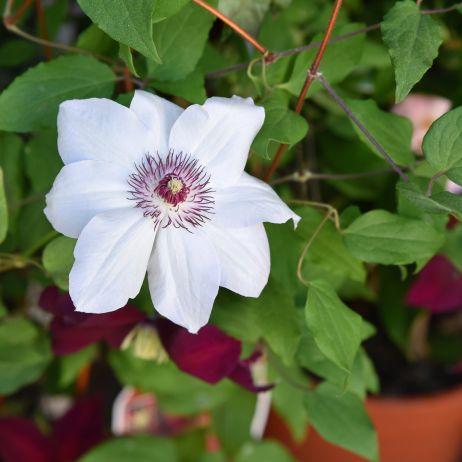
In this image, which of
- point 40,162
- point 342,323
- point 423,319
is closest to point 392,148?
point 342,323

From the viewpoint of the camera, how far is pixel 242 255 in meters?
0.30

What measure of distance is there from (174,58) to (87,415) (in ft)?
1.31

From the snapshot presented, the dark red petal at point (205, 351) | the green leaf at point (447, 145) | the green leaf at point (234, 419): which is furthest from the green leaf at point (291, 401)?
the green leaf at point (447, 145)

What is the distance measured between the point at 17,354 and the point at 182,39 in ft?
0.77

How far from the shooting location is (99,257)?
0.28 meters

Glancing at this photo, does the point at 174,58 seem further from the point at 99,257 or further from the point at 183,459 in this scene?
the point at 183,459

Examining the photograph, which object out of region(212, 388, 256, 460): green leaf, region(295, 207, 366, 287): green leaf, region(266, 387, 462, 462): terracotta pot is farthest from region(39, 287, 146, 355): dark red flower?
region(266, 387, 462, 462): terracotta pot

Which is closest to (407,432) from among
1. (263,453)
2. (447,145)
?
(263,453)

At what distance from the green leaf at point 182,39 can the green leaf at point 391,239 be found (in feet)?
0.39

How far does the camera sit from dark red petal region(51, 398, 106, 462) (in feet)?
2.08

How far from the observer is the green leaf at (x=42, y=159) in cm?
43

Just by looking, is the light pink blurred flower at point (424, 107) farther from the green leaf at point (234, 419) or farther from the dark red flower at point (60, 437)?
the dark red flower at point (60, 437)

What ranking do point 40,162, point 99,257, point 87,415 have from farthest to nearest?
point 87,415, point 40,162, point 99,257

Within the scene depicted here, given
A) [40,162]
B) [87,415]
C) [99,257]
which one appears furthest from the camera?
[87,415]
